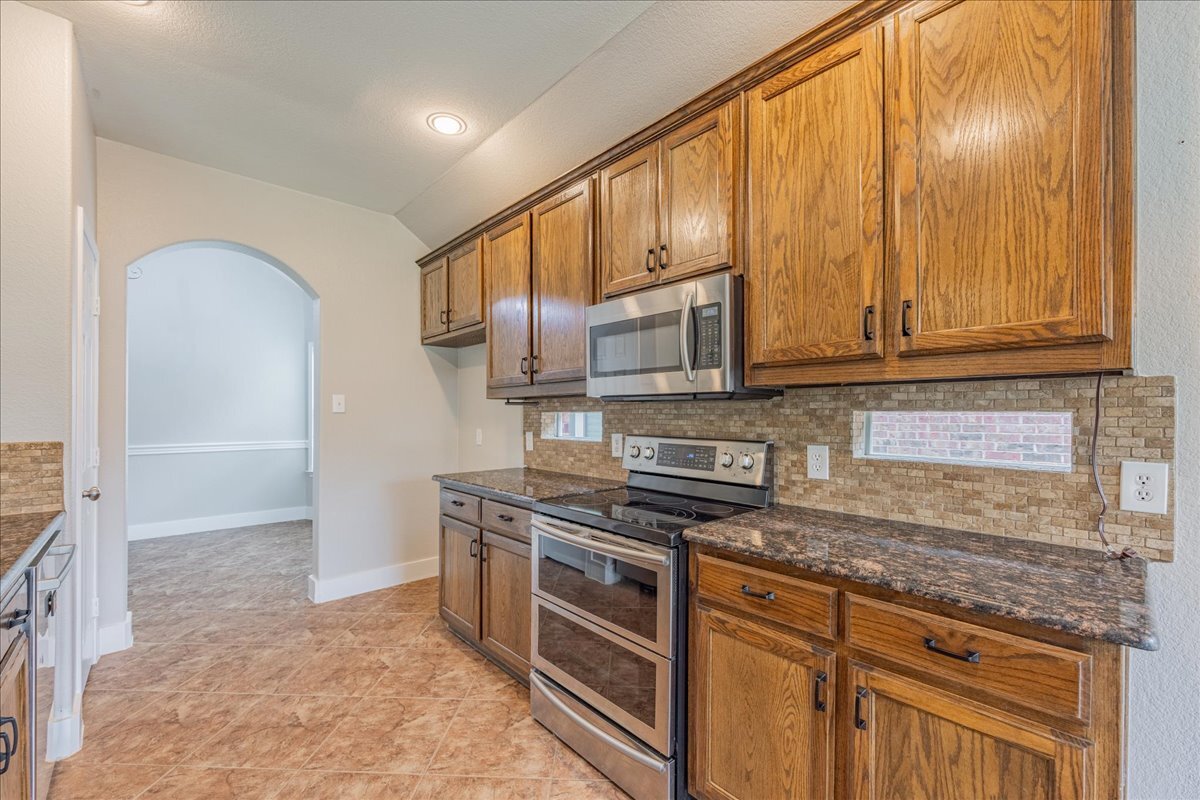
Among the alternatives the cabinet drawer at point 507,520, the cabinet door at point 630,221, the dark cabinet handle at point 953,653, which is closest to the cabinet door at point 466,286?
the cabinet door at point 630,221

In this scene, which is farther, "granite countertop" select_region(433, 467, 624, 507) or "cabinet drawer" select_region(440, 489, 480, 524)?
"cabinet drawer" select_region(440, 489, 480, 524)

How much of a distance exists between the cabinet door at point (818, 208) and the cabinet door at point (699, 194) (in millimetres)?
93

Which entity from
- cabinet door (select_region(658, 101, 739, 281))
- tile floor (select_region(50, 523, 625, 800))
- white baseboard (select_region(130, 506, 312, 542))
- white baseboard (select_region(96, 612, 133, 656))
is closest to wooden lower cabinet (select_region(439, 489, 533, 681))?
tile floor (select_region(50, 523, 625, 800))

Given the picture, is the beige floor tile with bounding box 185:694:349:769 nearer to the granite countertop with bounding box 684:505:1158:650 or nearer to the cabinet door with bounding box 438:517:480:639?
the cabinet door with bounding box 438:517:480:639

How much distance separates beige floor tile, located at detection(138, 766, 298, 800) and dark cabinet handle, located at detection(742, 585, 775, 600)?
1.64 m

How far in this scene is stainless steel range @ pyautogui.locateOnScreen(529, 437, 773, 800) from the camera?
5.15ft

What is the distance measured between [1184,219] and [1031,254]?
1.23 ft

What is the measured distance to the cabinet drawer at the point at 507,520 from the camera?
221 cm

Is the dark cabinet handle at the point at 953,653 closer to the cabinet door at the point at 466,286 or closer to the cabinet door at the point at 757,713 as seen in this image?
the cabinet door at the point at 757,713

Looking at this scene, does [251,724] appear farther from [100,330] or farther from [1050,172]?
[1050,172]

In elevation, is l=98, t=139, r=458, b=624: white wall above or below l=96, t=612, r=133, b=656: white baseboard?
above

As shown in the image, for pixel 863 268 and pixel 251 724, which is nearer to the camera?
pixel 863 268

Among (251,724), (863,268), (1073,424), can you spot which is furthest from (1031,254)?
(251,724)

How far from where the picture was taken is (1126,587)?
1063mm
